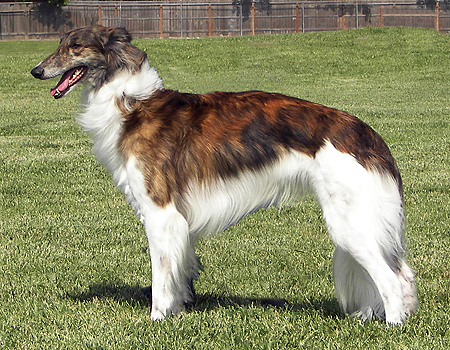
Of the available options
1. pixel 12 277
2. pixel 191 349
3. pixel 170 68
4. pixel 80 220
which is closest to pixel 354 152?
pixel 191 349

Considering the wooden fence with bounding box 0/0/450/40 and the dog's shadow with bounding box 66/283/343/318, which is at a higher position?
the wooden fence with bounding box 0/0/450/40

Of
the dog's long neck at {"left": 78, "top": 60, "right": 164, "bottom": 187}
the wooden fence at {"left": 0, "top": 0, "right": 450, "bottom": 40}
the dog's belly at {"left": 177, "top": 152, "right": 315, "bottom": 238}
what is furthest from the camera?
the wooden fence at {"left": 0, "top": 0, "right": 450, "bottom": 40}

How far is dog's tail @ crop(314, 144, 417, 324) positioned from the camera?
466 cm

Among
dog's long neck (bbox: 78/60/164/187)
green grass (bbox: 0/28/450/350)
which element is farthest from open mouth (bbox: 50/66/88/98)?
green grass (bbox: 0/28/450/350)

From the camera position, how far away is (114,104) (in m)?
5.07

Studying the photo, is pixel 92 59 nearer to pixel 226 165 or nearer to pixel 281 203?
pixel 226 165

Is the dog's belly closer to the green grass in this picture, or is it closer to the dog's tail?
the dog's tail

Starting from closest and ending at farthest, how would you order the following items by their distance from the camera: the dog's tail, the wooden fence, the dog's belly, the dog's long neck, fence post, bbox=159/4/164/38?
the dog's tail < the dog's belly < the dog's long neck < the wooden fence < fence post, bbox=159/4/164/38

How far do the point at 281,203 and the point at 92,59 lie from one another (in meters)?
1.59

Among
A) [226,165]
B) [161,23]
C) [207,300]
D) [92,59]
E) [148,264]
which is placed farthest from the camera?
[161,23]

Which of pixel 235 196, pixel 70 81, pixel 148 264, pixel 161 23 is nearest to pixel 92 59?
pixel 70 81

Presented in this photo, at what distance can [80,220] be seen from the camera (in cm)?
845

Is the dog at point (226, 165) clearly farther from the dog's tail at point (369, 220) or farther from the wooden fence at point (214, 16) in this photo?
the wooden fence at point (214, 16)

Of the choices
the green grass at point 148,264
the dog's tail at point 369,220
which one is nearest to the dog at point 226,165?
the dog's tail at point 369,220
